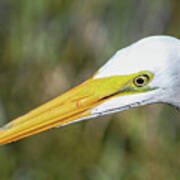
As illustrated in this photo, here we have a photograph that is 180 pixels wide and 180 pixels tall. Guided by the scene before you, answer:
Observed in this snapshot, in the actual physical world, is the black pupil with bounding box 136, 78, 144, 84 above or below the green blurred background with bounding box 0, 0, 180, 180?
below

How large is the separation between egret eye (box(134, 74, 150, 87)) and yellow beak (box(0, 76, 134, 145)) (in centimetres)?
7

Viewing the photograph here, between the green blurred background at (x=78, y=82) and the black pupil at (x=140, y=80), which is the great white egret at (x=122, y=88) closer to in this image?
the black pupil at (x=140, y=80)

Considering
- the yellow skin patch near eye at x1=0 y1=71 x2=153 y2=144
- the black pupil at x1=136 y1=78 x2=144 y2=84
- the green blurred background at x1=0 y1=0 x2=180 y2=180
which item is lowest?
the black pupil at x1=136 y1=78 x2=144 y2=84

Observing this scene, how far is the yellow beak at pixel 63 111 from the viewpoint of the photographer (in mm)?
1502

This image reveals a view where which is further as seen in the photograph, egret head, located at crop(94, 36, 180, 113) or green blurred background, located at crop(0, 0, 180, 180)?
green blurred background, located at crop(0, 0, 180, 180)

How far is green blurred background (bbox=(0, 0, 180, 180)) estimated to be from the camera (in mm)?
2480

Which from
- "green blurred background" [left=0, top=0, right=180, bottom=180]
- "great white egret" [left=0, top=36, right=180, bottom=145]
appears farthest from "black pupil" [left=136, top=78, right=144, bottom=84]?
"green blurred background" [left=0, top=0, right=180, bottom=180]

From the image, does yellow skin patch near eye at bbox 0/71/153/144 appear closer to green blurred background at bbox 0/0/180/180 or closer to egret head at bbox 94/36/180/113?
egret head at bbox 94/36/180/113

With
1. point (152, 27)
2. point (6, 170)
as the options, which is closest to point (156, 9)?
point (152, 27)

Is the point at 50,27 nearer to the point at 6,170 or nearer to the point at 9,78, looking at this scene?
the point at 9,78

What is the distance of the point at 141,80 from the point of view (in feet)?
4.75

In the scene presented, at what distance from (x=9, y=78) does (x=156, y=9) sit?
3.43ft

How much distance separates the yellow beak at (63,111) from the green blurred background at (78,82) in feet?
3.34

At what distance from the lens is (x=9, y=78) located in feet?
9.06
